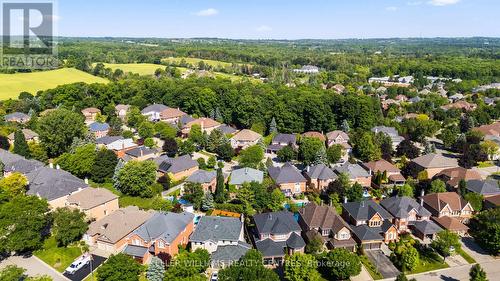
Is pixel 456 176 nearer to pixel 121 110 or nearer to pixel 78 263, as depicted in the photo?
pixel 78 263

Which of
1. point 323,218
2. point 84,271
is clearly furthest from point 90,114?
point 323,218

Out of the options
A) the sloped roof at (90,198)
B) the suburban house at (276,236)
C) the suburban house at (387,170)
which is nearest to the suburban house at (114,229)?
the sloped roof at (90,198)

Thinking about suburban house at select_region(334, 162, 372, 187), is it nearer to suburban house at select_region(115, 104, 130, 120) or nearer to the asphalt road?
the asphalt road

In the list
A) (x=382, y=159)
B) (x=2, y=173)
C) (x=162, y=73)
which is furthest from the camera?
(x=162, y=73)

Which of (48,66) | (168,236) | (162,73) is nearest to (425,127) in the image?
(168,236)

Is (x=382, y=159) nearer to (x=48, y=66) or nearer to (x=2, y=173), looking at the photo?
(x=2, y=173)

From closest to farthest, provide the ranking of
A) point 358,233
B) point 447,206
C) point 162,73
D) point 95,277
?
point 95,277 → point 358,233 → point 447,206 → point 162,73
